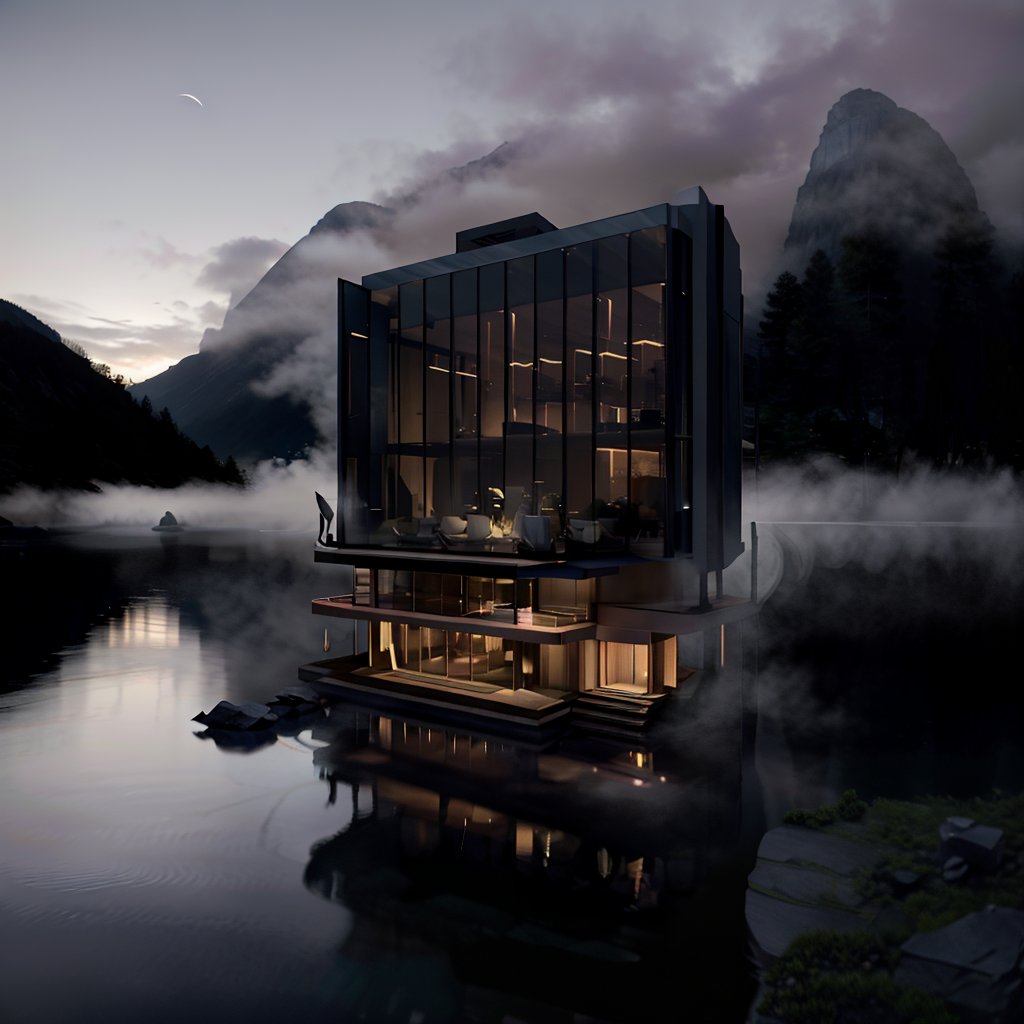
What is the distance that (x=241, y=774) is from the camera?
58.2ft

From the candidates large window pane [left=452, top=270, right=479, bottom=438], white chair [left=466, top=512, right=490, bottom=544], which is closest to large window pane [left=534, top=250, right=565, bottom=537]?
white chair [left=466, top=512, right=490, bottom=544]

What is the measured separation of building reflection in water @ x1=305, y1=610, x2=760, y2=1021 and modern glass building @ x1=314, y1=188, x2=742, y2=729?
13.1 feet

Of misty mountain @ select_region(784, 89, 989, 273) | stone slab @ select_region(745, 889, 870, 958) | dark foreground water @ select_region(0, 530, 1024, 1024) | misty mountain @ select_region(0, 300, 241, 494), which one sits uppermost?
misty mountain @ select_region(784, 89, 989, 273)

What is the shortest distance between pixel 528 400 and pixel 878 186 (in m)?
126

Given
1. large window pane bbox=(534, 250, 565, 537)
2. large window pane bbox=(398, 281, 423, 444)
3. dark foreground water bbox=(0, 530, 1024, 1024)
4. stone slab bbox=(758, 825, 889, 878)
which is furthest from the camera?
large window pane bbox=(398, 281, 423, 444)

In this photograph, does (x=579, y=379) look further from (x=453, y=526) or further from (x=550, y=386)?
(x=453, y=526)

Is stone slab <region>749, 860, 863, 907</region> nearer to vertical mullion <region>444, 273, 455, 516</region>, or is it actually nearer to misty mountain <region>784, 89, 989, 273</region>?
vertical mullion <region>444, 273, 455, 516</region>

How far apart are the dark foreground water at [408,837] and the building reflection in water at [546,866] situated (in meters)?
0.05

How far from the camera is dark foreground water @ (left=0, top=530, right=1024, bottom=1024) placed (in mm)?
9406

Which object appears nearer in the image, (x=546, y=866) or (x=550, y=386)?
(x=546, y=866)

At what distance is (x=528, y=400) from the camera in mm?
27594

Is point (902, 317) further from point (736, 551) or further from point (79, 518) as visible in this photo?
point (79, 518)

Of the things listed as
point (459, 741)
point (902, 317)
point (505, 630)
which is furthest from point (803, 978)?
point (902, 317)

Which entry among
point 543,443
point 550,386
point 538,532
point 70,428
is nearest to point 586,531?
point 538,532
